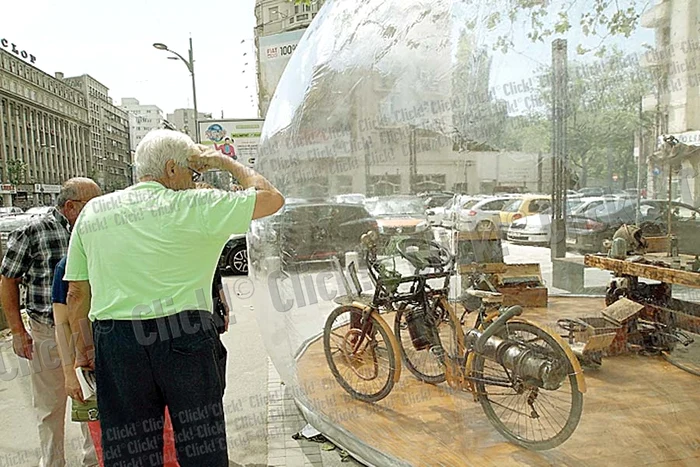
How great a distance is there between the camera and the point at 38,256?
3145 mm

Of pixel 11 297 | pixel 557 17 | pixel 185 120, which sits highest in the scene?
pixel 185 120

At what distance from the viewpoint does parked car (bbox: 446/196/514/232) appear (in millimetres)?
3492

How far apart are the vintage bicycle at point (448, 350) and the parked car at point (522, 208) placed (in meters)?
0.53

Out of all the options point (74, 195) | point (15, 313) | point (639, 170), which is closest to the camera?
point (74, 195)

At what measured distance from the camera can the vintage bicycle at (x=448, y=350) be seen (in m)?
2.86

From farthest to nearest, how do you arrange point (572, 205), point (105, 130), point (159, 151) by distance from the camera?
point (105, 130), point (572, 205), point (159, 151)

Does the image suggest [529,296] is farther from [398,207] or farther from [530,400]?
[530,400]

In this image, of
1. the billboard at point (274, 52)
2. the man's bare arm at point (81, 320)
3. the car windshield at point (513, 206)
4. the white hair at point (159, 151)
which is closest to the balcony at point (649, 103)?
the car windshield at point (513, 206)

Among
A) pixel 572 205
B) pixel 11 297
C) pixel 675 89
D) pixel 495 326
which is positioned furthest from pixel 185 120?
pixel 495 326

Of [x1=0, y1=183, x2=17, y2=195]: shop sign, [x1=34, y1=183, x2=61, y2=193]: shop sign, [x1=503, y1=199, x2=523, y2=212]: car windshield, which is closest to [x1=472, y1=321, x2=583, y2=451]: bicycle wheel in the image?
[x1=503, y1=199, x2=523, y2=212]: car windshield

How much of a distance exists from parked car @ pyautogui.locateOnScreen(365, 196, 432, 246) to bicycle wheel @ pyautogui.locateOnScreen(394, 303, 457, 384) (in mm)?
485

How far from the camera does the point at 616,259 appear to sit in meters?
4.82

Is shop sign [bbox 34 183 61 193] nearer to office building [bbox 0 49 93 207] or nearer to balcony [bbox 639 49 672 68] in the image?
office building [bbox 0 49 93 207]

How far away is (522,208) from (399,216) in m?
1.20
